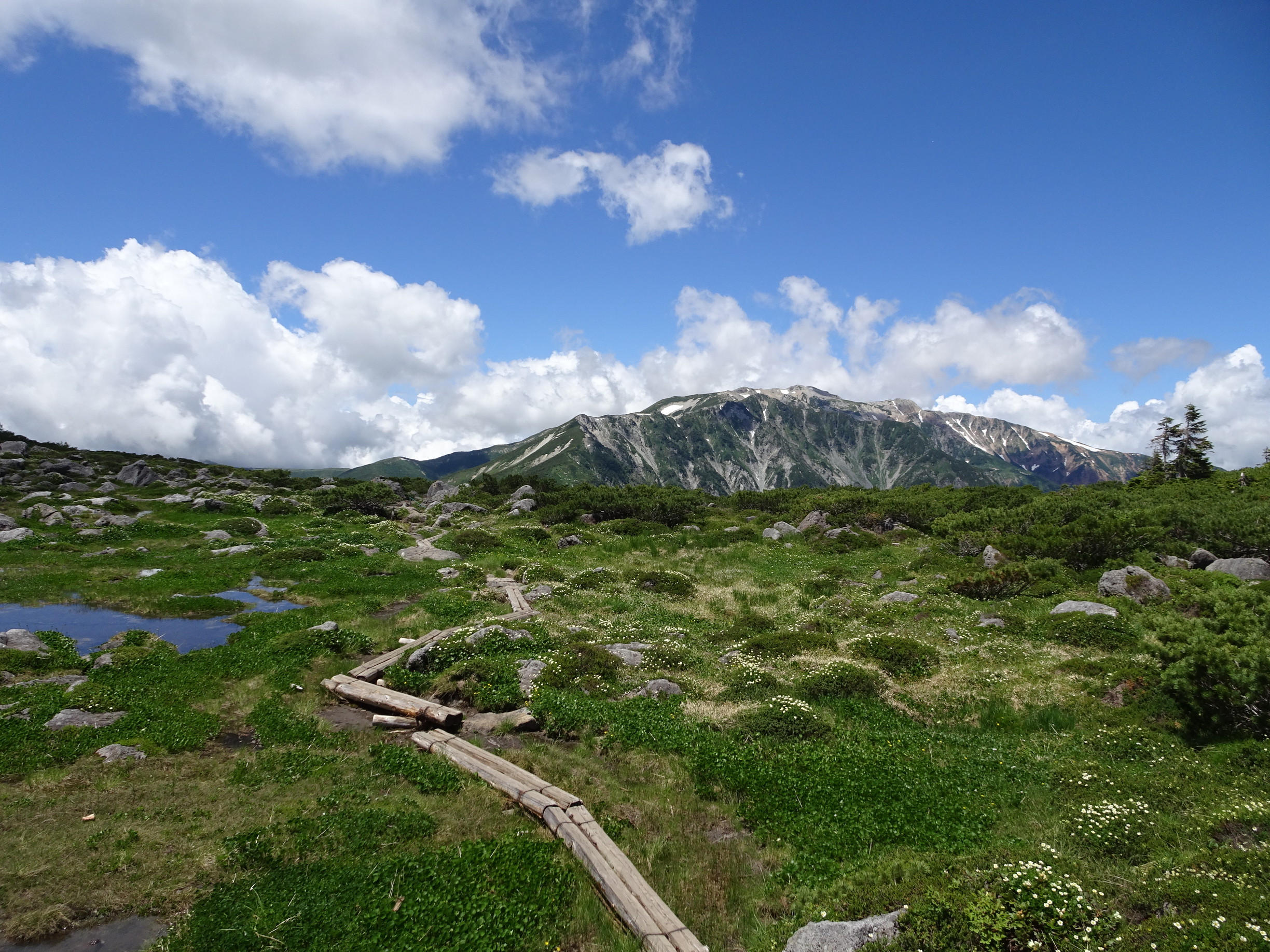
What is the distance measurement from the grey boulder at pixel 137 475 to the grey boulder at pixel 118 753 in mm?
75977

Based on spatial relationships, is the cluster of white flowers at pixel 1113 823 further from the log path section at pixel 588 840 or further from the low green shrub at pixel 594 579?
the low green shrub at pixel 594 579

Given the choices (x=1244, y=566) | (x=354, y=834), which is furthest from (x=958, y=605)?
(x=354, y=834)

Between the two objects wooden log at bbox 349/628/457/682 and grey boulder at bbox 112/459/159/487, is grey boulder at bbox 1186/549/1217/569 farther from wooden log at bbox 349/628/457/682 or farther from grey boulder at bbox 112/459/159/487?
grey boulder at bbox 112/459/159/487

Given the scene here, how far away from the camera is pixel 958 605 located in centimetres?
2794

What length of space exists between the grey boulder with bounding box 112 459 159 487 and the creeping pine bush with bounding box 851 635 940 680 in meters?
86.6

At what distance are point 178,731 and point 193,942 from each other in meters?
8.64

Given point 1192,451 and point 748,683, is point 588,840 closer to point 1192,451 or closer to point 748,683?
point 748,683

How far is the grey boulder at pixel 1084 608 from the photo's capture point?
23.9m

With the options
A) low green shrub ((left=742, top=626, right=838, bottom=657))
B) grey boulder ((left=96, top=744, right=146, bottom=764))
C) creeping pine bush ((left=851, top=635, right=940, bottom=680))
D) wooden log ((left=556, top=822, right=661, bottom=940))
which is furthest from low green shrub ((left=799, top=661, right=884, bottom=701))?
grey boulder ((left=96, top=744, right=146, bottom=764))

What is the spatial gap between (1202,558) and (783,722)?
30.5 m

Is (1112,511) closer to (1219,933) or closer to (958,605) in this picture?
(958,605)

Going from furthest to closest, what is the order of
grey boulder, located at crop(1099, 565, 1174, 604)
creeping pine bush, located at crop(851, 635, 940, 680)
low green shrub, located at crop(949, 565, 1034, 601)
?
low green shrub, located at crop(949, 565, 1034, 601) → grey boulder, located at crop(1099, 565, 1174, 604) → creeping pine bush, located at crop(851, 635, 940, 680)

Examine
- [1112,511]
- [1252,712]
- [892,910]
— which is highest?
[1112,511]

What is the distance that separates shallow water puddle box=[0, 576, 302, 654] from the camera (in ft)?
75.0
